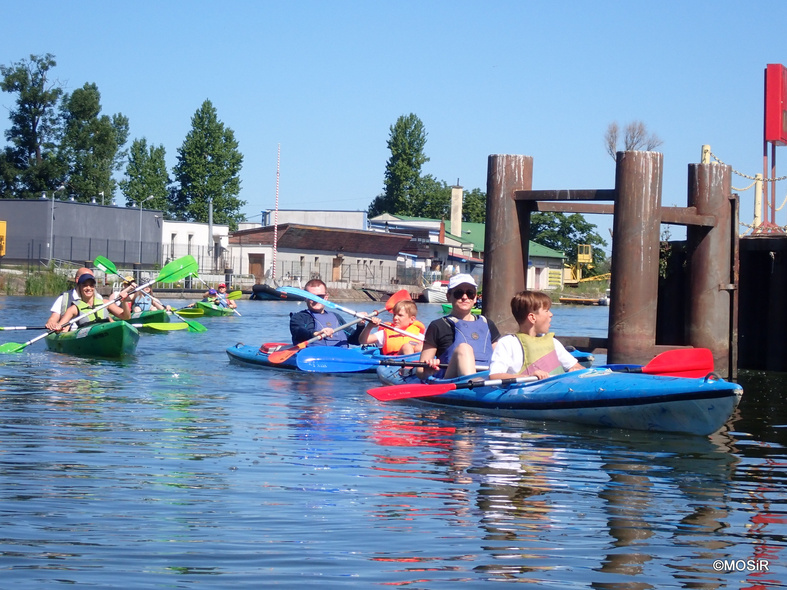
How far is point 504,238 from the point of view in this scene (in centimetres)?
1272

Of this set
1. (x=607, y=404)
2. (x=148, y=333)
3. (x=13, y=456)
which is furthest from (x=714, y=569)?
(x=148, y=333)

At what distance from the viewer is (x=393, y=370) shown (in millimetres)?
11320

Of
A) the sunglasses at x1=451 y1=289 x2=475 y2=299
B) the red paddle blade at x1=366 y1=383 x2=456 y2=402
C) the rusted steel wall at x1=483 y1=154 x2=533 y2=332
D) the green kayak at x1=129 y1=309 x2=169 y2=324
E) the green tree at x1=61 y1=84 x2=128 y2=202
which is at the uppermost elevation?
the green tree at x1=61 y1=84 x2=128 y2=202

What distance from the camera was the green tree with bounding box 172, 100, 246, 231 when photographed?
70.6 meters

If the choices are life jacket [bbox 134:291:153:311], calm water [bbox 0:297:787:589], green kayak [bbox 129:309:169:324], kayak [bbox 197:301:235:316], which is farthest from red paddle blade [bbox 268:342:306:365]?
kayak [bbox 197:301:235:316]

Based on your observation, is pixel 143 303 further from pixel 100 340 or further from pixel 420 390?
pixel 420 390

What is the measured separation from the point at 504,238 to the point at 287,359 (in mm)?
3268

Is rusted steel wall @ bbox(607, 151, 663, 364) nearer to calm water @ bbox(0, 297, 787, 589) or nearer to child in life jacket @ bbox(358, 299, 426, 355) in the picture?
calm water @ bbox(0, 297, 787, 589)

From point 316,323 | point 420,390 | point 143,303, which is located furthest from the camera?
point 143,303

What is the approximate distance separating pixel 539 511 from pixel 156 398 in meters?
5.97

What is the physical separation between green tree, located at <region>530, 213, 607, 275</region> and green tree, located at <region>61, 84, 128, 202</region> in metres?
31.6

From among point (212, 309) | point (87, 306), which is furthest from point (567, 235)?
point (87, 306)

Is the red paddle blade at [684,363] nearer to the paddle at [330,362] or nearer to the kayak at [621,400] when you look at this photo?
the kayak at [621,400]

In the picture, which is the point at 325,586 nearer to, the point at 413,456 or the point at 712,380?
the point at 413,456
